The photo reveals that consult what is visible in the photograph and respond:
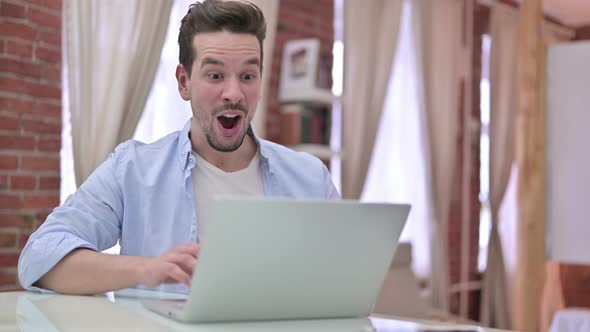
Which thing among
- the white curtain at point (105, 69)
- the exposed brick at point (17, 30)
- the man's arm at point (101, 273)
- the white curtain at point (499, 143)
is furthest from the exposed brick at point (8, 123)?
the white curtain at point (499, 143)

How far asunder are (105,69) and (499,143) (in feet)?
12.7

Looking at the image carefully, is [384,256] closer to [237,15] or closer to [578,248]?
[237,15]

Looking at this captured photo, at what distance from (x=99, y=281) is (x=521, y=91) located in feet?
9.89

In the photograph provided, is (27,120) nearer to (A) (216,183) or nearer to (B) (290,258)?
(A) (216,183)

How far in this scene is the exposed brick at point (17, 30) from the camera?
2.86 metres

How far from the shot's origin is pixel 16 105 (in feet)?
9.50

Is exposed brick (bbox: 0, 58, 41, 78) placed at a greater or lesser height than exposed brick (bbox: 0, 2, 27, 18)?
lesser

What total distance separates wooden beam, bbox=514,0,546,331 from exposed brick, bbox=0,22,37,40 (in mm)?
2488

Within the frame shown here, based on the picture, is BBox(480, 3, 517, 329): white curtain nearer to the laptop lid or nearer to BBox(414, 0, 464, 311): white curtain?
BBox(414, 0, 464, 311): white curtain

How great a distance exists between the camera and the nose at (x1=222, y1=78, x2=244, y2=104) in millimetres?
1753

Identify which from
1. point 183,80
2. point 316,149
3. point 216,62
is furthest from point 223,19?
point 316,149

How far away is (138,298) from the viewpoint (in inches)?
56.1

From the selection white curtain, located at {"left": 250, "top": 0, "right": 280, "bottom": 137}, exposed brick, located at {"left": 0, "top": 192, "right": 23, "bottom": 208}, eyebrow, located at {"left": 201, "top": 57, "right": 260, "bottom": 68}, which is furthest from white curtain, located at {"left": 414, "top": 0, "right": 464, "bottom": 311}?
eyebrow, located at {"left": 201, "top": 57, "right": 260, "bottom": 68}

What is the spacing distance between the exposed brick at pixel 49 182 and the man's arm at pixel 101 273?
1636mm
